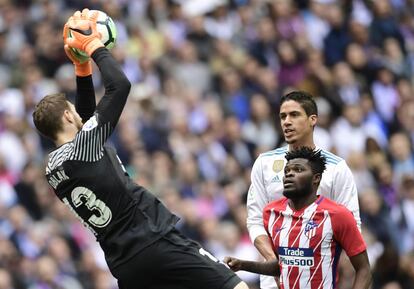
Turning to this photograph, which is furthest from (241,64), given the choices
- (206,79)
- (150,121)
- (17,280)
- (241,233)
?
(17,280)

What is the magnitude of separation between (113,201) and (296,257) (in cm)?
132

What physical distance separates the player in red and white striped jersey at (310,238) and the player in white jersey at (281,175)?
26 cm

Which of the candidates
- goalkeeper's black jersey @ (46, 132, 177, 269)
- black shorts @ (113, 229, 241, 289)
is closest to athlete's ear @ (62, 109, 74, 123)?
goalkeeper's black jersey @ (46, 132, 177, 269)

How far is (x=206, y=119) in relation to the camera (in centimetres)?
1661

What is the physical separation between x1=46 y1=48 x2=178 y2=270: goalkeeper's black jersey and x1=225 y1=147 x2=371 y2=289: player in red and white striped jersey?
64cm

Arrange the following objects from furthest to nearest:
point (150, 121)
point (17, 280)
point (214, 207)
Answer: point (150, 121)
point (214, 207)
point (17, 280)

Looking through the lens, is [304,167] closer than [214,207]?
Yes

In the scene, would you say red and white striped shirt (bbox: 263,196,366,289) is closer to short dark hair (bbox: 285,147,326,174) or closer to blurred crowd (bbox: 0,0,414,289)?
short dark hair (bbox: 285,147,326,174)

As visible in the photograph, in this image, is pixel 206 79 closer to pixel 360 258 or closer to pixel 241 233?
pixel 241 233

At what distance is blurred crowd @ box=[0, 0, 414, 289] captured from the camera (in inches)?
567

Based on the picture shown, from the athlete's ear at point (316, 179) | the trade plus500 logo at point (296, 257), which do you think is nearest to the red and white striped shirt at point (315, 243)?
the trade plus500 logo at point (296, 257)

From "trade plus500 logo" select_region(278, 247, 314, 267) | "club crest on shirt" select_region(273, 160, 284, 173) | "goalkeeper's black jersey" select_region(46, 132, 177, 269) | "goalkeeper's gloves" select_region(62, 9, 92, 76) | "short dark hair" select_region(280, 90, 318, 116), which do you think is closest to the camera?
"goalkeeper's black jersey" select_region(46, 132, 177, 269)

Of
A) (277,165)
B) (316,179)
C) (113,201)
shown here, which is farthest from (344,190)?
(113,201)

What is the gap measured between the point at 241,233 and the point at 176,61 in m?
3.88
